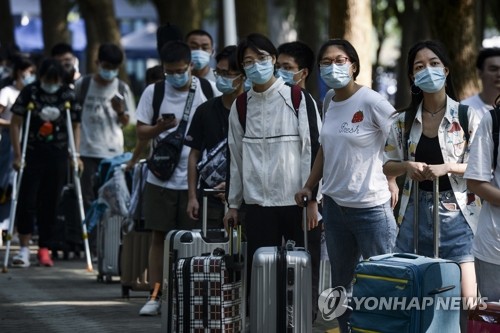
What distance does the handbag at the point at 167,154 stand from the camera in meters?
11.2

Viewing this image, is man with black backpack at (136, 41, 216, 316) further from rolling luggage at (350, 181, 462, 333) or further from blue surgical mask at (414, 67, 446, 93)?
rolling luggage at (350, 181, 462, 333)

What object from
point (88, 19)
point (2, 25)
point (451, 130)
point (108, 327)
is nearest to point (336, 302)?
point (451, 130)

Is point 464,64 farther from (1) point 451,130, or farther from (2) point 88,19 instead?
(2) point 88,19

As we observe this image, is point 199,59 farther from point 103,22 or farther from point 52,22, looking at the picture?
point 52,22

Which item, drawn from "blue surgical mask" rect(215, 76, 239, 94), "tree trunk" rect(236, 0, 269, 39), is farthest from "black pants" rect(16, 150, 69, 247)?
"tree trunk" rect(236, 0, 269, 39)

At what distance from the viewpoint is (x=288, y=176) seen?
9258 mm

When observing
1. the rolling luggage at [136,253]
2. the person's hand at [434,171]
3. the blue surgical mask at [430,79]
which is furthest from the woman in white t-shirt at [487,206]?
the rolling luggage at [136,253]

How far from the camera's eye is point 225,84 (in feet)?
34.7

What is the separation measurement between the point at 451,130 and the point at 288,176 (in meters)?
1.50

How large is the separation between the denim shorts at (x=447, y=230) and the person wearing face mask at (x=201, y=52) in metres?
5.16

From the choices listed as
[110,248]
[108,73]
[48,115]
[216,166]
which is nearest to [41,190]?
[48,115]

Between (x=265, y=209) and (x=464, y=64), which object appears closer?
(x=265, y=209)

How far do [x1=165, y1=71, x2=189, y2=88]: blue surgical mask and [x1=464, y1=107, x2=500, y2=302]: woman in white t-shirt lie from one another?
4.31 metres

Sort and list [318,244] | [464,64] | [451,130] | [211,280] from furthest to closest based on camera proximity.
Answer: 1. [464,64]
2. [318,244]
3. [211,280]
4. [451,130]
